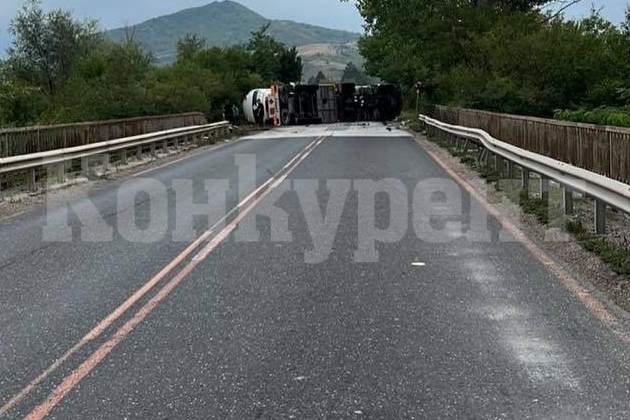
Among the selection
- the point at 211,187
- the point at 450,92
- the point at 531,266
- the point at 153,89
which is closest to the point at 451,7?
the point at 450,92

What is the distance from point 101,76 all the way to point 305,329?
106 feet

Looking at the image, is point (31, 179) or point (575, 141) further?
point (31, 179)

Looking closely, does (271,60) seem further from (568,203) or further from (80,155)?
(568,203)

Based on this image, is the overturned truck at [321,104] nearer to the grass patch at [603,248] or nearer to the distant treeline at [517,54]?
the distant treeline at [517,54]

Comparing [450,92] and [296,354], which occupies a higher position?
[450,92]

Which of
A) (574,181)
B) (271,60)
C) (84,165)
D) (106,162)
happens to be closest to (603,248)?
(574,181)

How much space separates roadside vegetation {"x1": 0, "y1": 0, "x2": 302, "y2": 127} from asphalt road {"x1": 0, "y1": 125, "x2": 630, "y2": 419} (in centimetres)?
1915

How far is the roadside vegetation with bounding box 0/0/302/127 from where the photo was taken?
3216cm

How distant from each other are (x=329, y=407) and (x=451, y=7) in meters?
34.2

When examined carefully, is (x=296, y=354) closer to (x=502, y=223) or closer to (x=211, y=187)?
(x=502, y=223)

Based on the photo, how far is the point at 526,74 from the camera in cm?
2708

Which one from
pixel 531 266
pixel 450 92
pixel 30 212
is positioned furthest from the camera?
pixel 450 92

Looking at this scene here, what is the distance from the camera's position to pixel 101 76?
36.0 metres

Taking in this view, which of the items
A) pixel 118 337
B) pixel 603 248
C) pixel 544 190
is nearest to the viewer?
pixel 118 337
